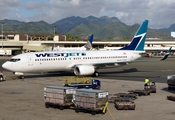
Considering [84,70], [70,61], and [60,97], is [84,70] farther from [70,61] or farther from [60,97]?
[60,97]

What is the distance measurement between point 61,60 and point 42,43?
101396 millimetres

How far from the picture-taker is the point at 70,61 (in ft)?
131

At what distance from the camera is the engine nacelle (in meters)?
37.5

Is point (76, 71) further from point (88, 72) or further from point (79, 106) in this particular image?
point (79, 106)

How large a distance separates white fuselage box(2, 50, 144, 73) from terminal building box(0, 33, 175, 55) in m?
83.3

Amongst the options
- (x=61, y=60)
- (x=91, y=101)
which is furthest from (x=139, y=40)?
(x=91, y=101)

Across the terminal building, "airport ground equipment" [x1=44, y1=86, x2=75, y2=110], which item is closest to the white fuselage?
"airport ground equipment" [x1=44, y1=86, x2=75, y2=110]

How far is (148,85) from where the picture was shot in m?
26.0

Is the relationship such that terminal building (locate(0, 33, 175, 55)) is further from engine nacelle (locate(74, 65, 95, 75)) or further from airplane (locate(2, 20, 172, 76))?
engine nacelle (locate(74, 65, 95, 75))

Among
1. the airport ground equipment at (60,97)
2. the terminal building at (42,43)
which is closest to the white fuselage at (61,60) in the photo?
the airport ground equipment at (60,97)

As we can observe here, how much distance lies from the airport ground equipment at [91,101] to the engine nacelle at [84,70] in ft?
63.3

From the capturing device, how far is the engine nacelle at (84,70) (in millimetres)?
37469

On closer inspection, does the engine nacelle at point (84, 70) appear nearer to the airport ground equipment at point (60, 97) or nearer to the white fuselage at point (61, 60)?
the white fuselage at point (61, 60)

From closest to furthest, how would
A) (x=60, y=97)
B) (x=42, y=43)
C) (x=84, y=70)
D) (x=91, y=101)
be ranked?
(x=91, y=101) < (x=60, y=97) < (x=84, y=70) < (x=42, y=43)
